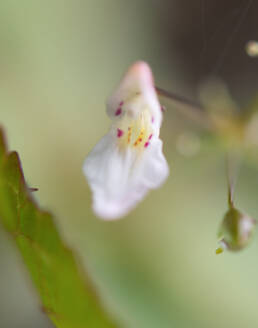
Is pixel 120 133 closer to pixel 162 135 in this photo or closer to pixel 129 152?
pixel 129 152

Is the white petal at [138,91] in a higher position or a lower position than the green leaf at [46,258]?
higher

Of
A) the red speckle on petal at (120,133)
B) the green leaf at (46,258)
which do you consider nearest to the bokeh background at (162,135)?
the red speckle on petal at (120,133)

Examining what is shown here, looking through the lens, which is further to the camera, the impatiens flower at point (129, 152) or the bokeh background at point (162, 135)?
the bokeh background at point (162, 135)

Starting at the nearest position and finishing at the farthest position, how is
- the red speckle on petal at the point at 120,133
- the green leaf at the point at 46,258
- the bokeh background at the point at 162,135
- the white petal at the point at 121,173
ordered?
the green leaf at the point at 46,258 → the white petal at the point at 121,173 → the red speckle on petal at the point at 120,133 → the bokeh background at the point at 162,135

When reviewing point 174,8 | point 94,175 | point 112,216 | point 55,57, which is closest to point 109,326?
point 112,216

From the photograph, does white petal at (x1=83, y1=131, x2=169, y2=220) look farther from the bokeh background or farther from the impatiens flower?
the bokeh background

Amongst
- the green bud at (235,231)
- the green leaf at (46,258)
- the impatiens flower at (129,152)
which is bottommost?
the green leaf at (46,258)

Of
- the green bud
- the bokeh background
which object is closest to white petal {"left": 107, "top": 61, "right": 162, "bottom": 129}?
the green bud

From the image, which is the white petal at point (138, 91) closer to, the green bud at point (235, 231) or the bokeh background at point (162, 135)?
the green bud at point (235, 231)
